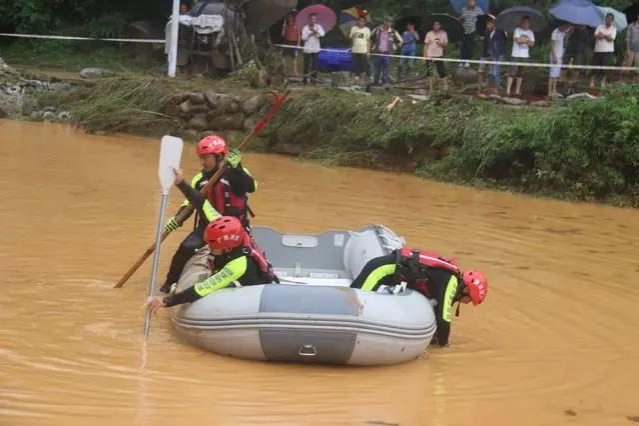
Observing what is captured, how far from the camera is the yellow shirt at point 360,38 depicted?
1663 centimetres

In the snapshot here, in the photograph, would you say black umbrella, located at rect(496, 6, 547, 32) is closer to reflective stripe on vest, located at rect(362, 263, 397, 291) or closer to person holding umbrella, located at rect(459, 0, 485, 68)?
person holding umbrella, located at rect(459, 0, 485, 68)

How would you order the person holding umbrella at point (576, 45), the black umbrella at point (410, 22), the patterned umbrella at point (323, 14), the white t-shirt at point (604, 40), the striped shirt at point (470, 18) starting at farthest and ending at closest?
the black umbrella at point (410, 22) < the patterned umbrella at point (323, 14) < the striped shirt at point (470, 18) < the person holding umbrella at point (576, 45) < the white t-shirt at point (604, 40)

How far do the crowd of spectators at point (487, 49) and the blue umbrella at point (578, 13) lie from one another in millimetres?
173

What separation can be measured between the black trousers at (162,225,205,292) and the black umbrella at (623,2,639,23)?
1283cm

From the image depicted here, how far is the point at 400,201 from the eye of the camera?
41.6ft

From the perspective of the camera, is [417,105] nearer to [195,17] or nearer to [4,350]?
[195,17]

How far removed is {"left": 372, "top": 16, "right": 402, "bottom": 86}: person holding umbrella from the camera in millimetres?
16625

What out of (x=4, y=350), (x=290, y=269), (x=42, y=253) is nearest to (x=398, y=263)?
(x=290, y=269)

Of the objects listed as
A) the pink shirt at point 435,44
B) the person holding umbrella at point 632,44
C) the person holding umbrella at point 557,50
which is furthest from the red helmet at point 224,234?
the person holding umbrella at point 632,44

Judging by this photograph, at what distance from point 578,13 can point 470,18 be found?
1704mm

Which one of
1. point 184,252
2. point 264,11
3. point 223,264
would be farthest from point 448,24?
point 223,264

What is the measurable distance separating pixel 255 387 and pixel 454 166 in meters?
8.96

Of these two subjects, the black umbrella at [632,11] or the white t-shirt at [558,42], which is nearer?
the white t-shirt at [558,42]

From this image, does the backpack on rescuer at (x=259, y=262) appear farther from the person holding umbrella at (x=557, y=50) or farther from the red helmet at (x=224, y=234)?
the person holding umbrella at (x=557, y=50)
